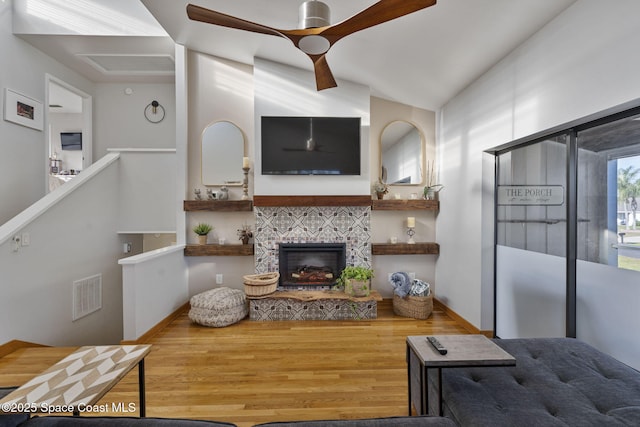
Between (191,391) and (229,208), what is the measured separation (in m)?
2.25

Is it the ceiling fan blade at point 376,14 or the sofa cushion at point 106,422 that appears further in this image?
the ceiling fan blade at point 376,14

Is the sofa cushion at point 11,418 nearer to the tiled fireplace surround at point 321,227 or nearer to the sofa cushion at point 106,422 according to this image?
the sofa cushion at point 106,422

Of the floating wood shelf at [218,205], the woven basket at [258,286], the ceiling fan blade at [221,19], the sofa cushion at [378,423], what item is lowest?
the woven basket at [258,286]

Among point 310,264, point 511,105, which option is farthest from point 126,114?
Result: point 511,105

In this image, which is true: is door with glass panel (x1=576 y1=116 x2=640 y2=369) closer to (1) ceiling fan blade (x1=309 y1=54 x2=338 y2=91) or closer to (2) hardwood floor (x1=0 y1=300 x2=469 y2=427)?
(2) hardwood floor (x1=0 y1=300 x2=469 y2=427)

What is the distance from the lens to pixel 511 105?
2.54 m

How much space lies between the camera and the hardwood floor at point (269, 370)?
194 centimetres

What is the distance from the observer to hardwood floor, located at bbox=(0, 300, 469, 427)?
194 cm

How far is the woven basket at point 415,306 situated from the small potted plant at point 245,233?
6.91 feet

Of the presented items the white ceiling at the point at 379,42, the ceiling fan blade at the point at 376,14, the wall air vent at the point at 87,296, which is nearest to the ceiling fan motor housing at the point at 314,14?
the ceiling fan blade at the point at 376,14

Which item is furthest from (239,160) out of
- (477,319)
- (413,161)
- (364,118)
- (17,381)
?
(477,319)

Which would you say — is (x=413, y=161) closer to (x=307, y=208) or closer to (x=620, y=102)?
(x=307, y=208)

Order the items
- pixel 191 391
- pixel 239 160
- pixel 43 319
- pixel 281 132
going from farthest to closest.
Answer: pixel 239 160
pixel 281 132
pixel 43 319
pixel 191 391

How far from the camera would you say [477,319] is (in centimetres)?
307
